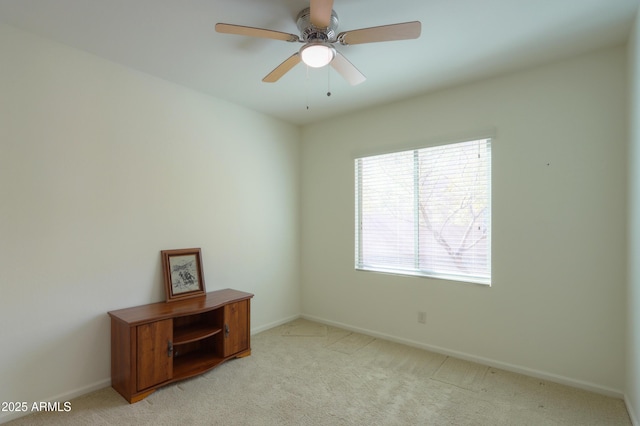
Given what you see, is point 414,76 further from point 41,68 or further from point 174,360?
point 174,360

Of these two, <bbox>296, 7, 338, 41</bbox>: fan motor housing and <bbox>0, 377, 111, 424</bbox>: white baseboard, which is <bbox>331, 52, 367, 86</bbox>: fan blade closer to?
<bbox>296, 7, 338, 41</bbox>: fan motor housing

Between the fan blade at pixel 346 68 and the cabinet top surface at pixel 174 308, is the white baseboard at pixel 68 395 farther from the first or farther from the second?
the fan blade at pixel 346 68

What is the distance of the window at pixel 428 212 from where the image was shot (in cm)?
298

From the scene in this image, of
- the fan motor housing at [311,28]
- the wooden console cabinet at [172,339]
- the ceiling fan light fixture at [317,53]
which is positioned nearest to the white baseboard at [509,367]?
the wooden console cabinet at [172,339]

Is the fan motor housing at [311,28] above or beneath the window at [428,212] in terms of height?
above

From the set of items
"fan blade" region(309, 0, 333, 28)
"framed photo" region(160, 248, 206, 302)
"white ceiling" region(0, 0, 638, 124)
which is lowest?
"framed photo" region(160, 248, 206, 302)

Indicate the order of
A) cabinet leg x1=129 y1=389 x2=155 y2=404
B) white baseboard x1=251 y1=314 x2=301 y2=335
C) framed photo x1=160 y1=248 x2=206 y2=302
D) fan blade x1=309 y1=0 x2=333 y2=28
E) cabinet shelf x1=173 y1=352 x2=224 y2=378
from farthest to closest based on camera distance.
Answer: white baseboard x1=251 y1=314 x2=301 y2=335 < framed photo x1=160 y1=248 x2=206 y2=302 < cabinet shelf x1=173 y1=352 x2=224 y2=378 < cabinet leg x1=129 y1=389 x2=155 y2=404 < fan blade x1=309 y1=0 x2=333 y2=28

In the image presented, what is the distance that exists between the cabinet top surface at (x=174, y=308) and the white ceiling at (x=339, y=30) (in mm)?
2013

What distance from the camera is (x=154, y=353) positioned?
2.42 m

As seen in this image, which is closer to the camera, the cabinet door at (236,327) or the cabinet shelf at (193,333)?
the cabinet shelf at (193,333)

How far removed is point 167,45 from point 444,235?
2.88 meters

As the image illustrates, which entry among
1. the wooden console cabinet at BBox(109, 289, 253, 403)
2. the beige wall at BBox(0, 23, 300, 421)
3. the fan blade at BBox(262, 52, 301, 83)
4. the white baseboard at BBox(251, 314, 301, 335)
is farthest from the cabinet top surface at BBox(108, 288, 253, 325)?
the fan blade at BBox(262, 52, 301, 83)

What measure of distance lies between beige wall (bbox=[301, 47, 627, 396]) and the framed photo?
1938mm

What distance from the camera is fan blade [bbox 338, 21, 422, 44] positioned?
172 cm
